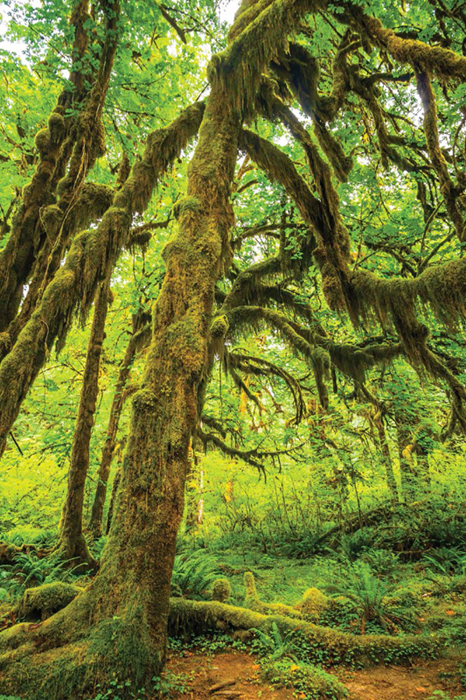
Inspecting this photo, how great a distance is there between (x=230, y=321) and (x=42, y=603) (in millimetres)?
5724

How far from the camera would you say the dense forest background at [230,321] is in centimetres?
301

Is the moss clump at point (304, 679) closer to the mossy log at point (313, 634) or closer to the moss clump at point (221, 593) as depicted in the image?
the mossy log at point (313, 634)

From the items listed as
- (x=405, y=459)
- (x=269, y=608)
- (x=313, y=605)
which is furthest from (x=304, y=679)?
(x=405, y=459)

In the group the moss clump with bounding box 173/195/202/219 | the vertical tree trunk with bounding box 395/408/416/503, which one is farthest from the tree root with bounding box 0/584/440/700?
the vertical tree trunk with bounding box 395/408/416/503

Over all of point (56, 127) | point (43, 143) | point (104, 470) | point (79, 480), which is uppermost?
point (56, 127)

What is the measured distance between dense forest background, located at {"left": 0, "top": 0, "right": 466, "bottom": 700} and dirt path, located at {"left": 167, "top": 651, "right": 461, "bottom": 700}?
3.0 inches

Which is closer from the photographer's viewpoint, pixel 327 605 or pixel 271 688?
pixel 271 688

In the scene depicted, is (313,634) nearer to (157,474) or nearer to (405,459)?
(157,474)

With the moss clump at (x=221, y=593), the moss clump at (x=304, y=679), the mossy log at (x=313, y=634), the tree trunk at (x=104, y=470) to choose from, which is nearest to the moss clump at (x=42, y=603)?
the mossy log at (x=313, y=634)

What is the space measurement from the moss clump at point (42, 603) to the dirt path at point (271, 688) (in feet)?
4.35

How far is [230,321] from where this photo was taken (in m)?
8.01

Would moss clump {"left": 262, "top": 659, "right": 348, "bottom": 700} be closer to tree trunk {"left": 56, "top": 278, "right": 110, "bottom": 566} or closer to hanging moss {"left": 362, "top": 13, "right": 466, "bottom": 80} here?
tree trunk {"left": 56, "top": 278, "right": 110, "bottom": 566}

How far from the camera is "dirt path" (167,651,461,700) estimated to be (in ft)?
9.19

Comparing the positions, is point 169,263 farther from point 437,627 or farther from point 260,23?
point 437,627
